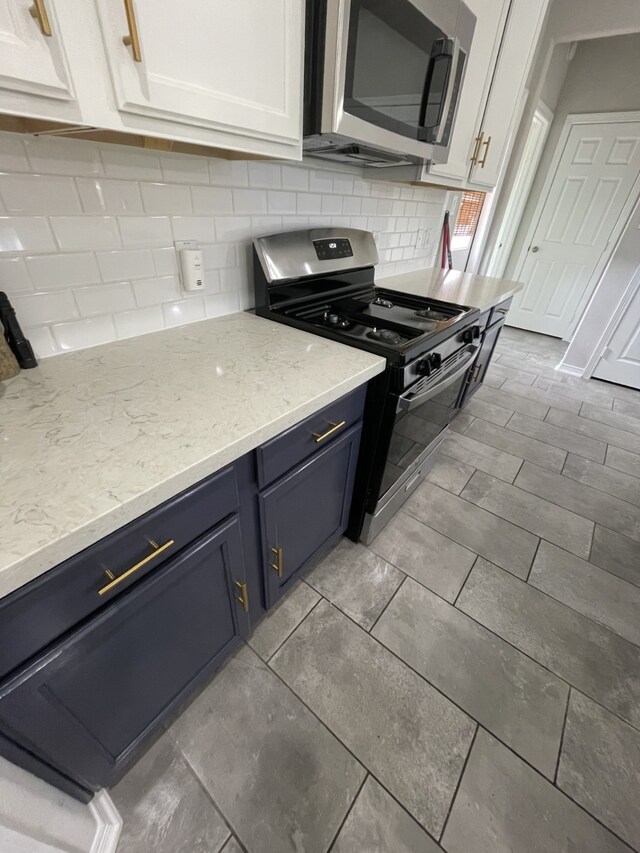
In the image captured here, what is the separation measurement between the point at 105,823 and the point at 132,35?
5.46 feet

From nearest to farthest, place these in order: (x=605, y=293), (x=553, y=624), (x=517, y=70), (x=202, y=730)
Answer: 1. (x=202, y=730)
2. (x=553, y=624)
3. (x=517, y=70)
4. (x=605, y=293)

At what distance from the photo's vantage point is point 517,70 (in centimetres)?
172

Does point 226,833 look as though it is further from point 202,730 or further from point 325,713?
point 325,713

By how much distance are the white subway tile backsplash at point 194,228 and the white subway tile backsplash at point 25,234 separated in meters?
0.34

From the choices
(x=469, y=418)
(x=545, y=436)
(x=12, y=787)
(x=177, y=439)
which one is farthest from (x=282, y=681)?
(x=545, y=436)

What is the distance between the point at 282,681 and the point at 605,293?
149 inches

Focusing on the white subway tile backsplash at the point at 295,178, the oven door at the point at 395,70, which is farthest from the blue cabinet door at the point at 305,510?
the white subway tile backsplash at the point at 295,178

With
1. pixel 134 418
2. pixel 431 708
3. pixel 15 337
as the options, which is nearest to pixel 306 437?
pixel 134 418

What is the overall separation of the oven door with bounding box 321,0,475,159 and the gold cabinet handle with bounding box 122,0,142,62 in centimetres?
46

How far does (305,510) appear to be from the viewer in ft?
3.81

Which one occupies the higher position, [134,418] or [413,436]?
[134,418]

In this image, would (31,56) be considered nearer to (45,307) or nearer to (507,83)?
(45,307)

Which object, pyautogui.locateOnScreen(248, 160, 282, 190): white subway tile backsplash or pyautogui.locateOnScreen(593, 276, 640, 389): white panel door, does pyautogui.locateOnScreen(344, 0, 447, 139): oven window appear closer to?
pyautogui.locateOnScreen(248, 160, 282, 190): white subway tile backsplash

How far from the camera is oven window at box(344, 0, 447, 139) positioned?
882 millimetres
